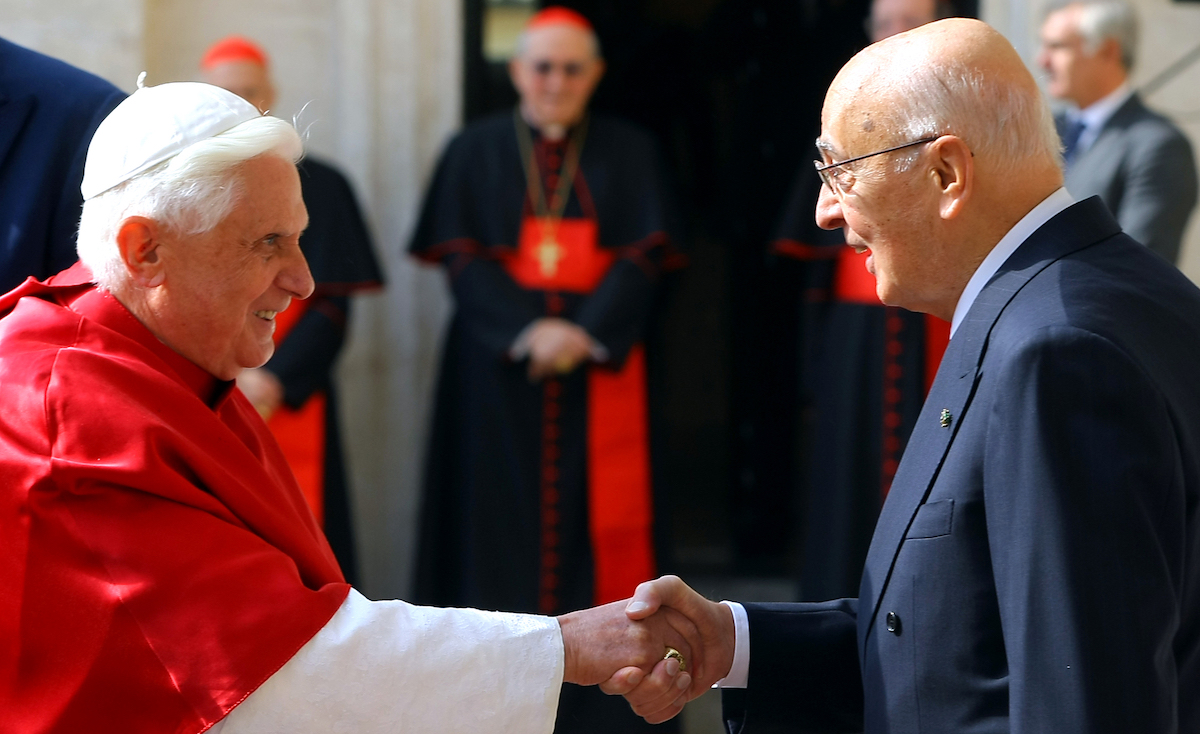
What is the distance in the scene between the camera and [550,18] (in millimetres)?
5289

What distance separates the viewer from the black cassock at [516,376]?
197 inches

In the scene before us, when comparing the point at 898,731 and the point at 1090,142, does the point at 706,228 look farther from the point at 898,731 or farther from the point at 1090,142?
the point at 898,731

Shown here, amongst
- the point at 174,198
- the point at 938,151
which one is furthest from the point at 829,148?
the point at 174,198

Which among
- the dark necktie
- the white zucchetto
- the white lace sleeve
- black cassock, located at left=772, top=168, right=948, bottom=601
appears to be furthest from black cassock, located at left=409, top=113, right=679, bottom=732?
the white lace sleeve

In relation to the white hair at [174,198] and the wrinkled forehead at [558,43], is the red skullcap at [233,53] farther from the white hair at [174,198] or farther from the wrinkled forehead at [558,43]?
the white hair at [174,198]

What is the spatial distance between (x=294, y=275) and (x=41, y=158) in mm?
769

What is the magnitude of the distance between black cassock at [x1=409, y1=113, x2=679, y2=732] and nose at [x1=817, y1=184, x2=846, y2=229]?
8.76ft

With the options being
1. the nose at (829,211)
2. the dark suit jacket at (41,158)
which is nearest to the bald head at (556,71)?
the dark suit jacket at (41,158)

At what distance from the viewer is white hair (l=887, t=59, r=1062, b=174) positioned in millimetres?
1953

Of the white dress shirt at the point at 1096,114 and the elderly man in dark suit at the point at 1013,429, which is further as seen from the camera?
the white dress shirt at the point at 1096,114

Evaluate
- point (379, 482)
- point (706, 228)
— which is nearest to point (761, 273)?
point (706, 228)

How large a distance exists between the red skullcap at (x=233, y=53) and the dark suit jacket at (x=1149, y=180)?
306 centimetres

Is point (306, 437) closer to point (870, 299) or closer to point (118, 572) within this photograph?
point (870, 299)

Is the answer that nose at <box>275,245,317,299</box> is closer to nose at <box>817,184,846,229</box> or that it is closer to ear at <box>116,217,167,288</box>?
ear at <box>116,217,167,288</box>
